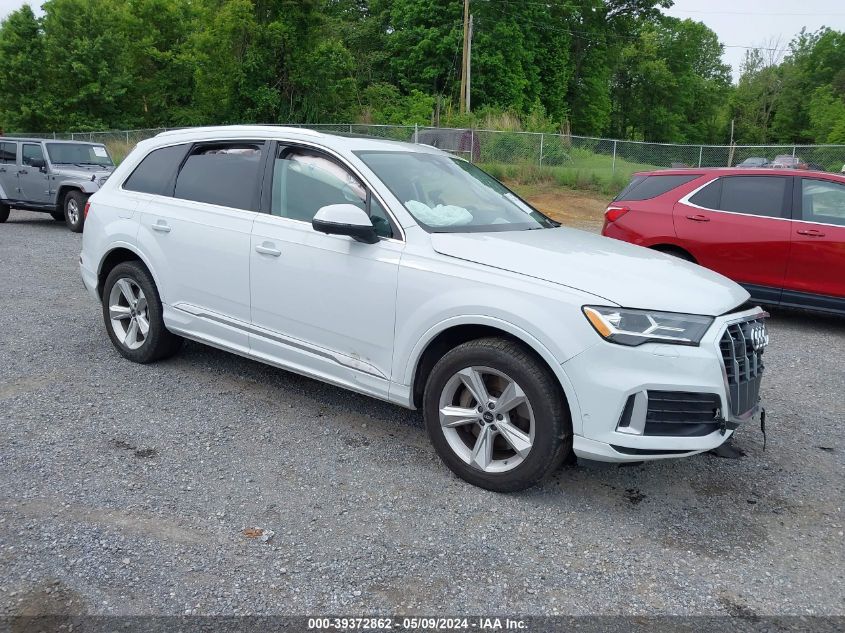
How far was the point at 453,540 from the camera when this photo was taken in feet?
10.4

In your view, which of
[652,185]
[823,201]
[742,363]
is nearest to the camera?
[742,363]

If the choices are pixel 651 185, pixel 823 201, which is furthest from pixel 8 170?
pixel 823 201

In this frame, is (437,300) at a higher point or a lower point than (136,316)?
higher

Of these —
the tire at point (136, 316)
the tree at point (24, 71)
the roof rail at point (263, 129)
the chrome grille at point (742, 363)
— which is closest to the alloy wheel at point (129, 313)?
the tire at point (136, 316)

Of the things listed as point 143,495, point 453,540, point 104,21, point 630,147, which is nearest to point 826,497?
point 453,540

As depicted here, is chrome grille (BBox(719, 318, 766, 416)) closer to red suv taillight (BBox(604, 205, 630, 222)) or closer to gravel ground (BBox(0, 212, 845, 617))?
gravel ground (BBox(0, 212, 845, 617))

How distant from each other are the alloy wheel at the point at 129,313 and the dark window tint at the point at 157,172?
0.71 metres

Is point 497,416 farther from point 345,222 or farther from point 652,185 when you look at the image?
point 652,185

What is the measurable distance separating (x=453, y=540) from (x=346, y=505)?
59cm

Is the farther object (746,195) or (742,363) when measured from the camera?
(746,195)

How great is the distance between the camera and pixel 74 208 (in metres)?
13.9

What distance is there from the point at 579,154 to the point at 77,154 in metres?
14.3

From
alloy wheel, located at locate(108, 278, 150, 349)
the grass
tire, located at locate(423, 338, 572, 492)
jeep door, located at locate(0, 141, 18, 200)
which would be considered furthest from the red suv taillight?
the grass

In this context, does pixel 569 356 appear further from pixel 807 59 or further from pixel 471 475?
pixel 807 59
